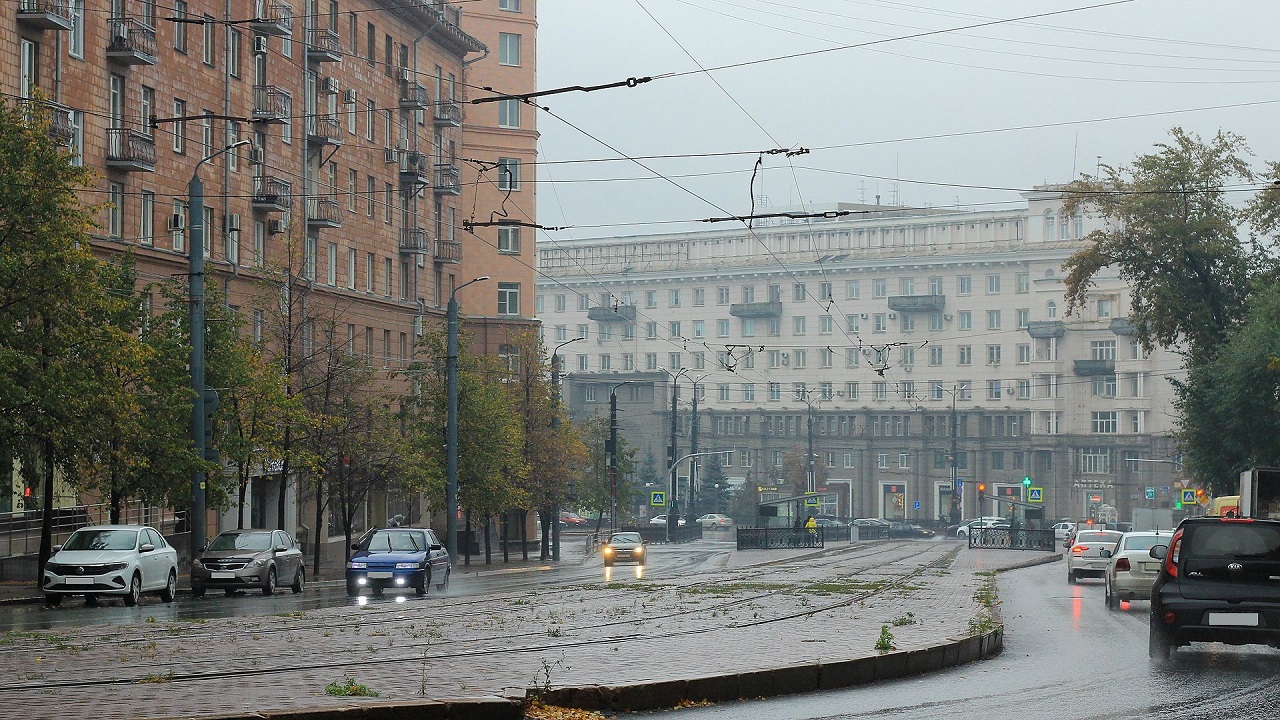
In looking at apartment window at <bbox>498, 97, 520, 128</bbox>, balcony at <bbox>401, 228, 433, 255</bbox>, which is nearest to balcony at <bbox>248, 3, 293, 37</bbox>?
balcony at <bbox>401, 228, 433, 255</bbox>

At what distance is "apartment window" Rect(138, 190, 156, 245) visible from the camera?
151ft

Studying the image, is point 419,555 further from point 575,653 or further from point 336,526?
point 336,526

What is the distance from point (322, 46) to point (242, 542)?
27.2 meters

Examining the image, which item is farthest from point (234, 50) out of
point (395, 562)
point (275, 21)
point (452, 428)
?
point (395, 562)

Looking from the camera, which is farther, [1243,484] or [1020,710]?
[1243,484]

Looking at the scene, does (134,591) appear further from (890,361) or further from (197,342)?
(890,361)

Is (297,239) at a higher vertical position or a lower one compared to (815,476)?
higher

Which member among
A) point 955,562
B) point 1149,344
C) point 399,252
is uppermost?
point 399,252

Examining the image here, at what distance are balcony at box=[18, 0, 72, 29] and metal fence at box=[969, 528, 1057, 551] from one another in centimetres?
4694

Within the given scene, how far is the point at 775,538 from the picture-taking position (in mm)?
71750

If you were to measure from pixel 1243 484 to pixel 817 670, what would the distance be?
950 inches

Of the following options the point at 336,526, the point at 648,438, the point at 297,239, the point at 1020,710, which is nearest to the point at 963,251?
the point at 648,438

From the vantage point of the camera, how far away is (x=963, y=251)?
12231 centimetres

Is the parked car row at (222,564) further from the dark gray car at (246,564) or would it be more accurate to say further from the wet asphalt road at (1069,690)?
the wet asphalt road at (1069,690)
